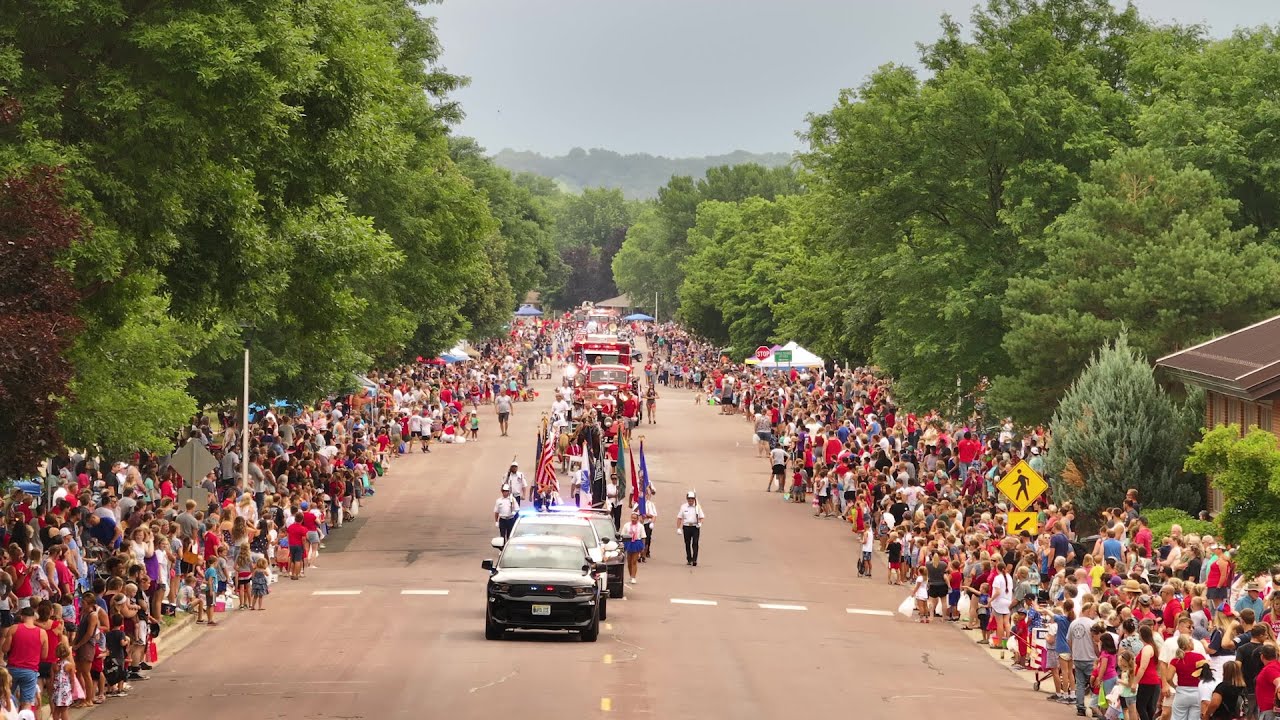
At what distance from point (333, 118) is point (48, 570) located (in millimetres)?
6702

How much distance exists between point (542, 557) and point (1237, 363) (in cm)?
1370

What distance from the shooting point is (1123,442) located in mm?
33844

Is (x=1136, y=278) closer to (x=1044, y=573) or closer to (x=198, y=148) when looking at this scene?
(x=1044, y=573)

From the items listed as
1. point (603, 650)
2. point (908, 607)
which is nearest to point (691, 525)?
point (908, 607)

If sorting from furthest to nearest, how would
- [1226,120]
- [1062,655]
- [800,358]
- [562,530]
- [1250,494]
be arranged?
1. [800,358]
2. [1226,120]
3. [562,530]
4. [1250,494]
5. [1062,655]

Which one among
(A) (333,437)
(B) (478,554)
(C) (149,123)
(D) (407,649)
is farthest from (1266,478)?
(A) (333,437)

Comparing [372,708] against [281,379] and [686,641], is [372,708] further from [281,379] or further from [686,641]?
[281,379]

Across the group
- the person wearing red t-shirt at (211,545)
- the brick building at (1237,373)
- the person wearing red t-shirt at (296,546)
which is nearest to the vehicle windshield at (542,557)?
the person wearing red t-shirt at (211,545)

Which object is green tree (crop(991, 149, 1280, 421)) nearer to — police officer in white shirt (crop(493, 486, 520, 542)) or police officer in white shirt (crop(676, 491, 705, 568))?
police officer in white shirt (crop(676, 491, 705, 568))

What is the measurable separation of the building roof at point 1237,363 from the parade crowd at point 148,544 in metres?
16.7

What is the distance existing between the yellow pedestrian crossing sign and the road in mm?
2400

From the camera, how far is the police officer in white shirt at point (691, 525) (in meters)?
35.1

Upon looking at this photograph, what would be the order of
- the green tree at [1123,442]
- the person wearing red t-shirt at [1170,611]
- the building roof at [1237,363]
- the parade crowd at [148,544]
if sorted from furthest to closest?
the green tree at [1123,442]
the building roof at [1237,363]
the person wearing red t-shirt at [1170,611]
the parade crowd at [148,544]

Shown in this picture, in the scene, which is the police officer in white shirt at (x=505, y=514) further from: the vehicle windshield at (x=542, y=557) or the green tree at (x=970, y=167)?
the green tree at (x=970, y=167)
